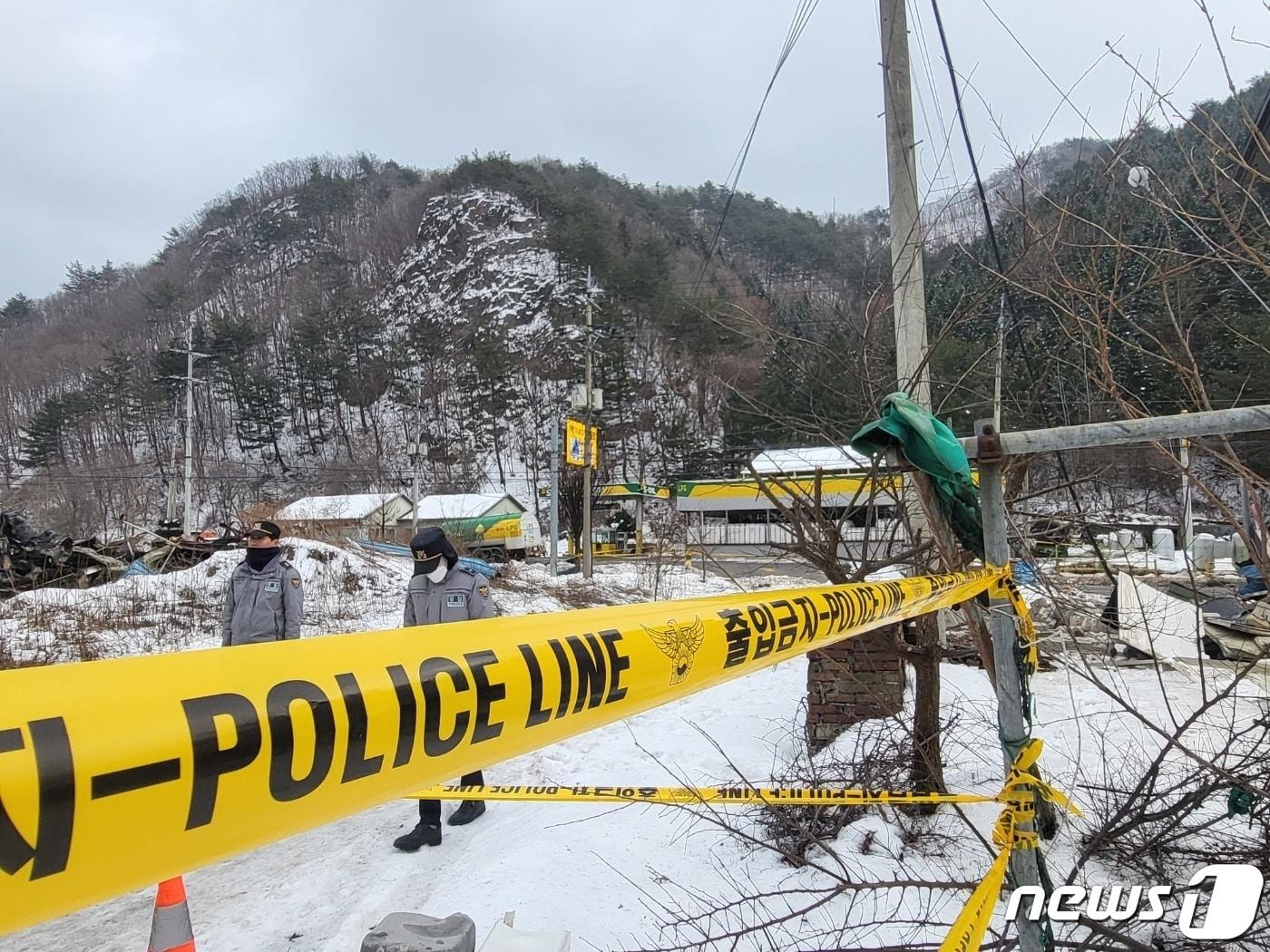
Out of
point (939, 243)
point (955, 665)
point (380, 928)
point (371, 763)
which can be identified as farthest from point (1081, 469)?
point (371, 763)

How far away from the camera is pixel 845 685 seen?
477 cm

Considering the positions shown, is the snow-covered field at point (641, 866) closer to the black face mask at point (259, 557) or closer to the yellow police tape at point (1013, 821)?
the yellow police tape at point (1013, 821)

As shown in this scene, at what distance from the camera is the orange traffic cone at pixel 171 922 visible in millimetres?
2639

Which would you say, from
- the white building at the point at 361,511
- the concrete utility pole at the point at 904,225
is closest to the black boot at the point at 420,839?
the concrete utility pole at the point at 904,225

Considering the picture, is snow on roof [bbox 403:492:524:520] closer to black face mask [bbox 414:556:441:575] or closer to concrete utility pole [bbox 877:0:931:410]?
black face mask [bbox 414:556:441:575]

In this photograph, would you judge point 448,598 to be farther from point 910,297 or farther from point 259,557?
point 910,297

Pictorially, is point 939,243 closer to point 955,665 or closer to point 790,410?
point 790,410

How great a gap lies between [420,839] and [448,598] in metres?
1.42

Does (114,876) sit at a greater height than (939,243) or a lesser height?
lesser

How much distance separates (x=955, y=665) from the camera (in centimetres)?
680

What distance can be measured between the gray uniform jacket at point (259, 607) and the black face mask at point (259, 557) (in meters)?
0.04

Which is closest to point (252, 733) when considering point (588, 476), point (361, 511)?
point (588, 476)

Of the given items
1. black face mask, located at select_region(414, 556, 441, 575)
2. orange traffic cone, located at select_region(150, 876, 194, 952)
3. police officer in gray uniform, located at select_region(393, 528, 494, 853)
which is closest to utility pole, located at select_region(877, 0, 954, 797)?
police officer in gray uniform, located at select_region(393, 528, 494, 853)

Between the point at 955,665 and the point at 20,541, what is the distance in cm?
1761
